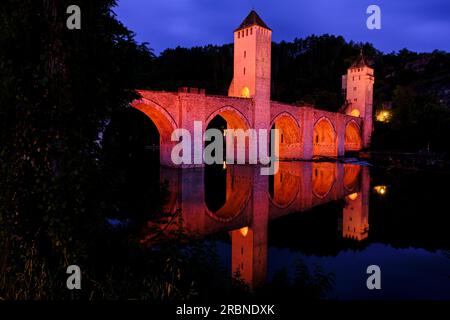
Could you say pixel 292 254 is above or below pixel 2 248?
below

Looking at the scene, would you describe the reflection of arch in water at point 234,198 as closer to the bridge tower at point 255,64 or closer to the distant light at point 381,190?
the distant light at point 381,190

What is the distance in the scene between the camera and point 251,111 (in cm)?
2753

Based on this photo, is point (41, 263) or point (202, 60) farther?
point (202, 60)

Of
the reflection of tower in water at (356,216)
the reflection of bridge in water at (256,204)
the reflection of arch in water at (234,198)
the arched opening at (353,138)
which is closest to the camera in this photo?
the reflection of bridge in water at (256,204)

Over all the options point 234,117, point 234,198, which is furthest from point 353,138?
point 234,198

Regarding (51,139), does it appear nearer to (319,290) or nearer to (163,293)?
(163,293)

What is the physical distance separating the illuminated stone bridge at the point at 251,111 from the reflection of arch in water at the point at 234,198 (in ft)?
18.7

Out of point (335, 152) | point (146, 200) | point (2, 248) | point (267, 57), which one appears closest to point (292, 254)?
point (146, 200)

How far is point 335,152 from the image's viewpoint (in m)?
39.0

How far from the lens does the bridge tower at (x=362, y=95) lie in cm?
4572

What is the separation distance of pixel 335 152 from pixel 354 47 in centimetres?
6064

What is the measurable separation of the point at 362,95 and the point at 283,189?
1413 inches

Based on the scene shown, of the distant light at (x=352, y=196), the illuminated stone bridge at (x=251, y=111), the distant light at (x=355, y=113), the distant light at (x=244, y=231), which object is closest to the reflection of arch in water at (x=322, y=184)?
the distant light at (x=352, y=196)

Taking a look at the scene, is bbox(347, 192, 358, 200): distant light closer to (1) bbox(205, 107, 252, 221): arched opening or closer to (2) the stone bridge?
(1) bbox(205, 107, 252, 221): arched opening
